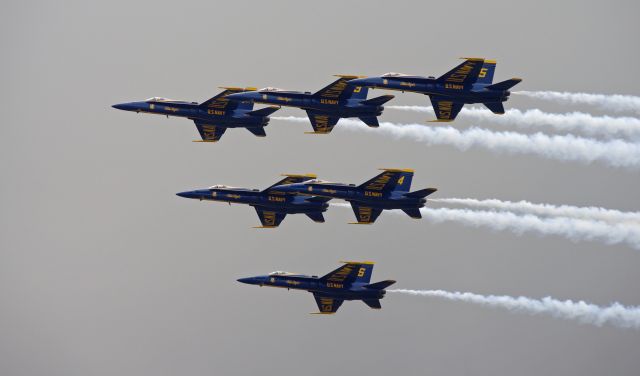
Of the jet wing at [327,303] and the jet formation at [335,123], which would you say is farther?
the jet wing at [327,303]

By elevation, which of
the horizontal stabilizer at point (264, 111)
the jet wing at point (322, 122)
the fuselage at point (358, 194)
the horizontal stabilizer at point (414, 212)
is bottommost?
the horizontal stabilizer at point (414, 212)

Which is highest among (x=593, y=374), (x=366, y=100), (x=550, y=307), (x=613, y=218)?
(x=366, y=100)

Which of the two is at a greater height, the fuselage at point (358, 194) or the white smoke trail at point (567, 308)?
the fuselage at point (358, 194)

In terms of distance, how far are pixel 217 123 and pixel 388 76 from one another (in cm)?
1785

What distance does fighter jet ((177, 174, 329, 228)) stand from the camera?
119m

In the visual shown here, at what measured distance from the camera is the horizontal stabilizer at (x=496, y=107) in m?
107

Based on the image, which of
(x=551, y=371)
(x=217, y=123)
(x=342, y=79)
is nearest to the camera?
(x=342, y=79)

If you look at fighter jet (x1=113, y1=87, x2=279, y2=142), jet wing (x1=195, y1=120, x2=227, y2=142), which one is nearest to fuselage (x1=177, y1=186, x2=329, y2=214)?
jet wing (x1=195, y1=120, x2=227, y2=142)

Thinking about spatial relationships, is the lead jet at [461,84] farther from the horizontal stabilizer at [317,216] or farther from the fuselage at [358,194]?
the horizontal stabilizer at [317,216]

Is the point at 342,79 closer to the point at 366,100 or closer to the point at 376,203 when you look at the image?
the point at 366,100

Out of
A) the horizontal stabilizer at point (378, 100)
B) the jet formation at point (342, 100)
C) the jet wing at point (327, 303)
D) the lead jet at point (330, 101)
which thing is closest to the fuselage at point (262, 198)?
the jet formation at point (342, 100)

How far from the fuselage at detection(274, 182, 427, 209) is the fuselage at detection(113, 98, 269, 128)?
701cm

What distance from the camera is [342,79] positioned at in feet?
365

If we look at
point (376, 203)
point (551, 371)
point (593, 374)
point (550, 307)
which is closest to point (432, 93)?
point (376, 203)
